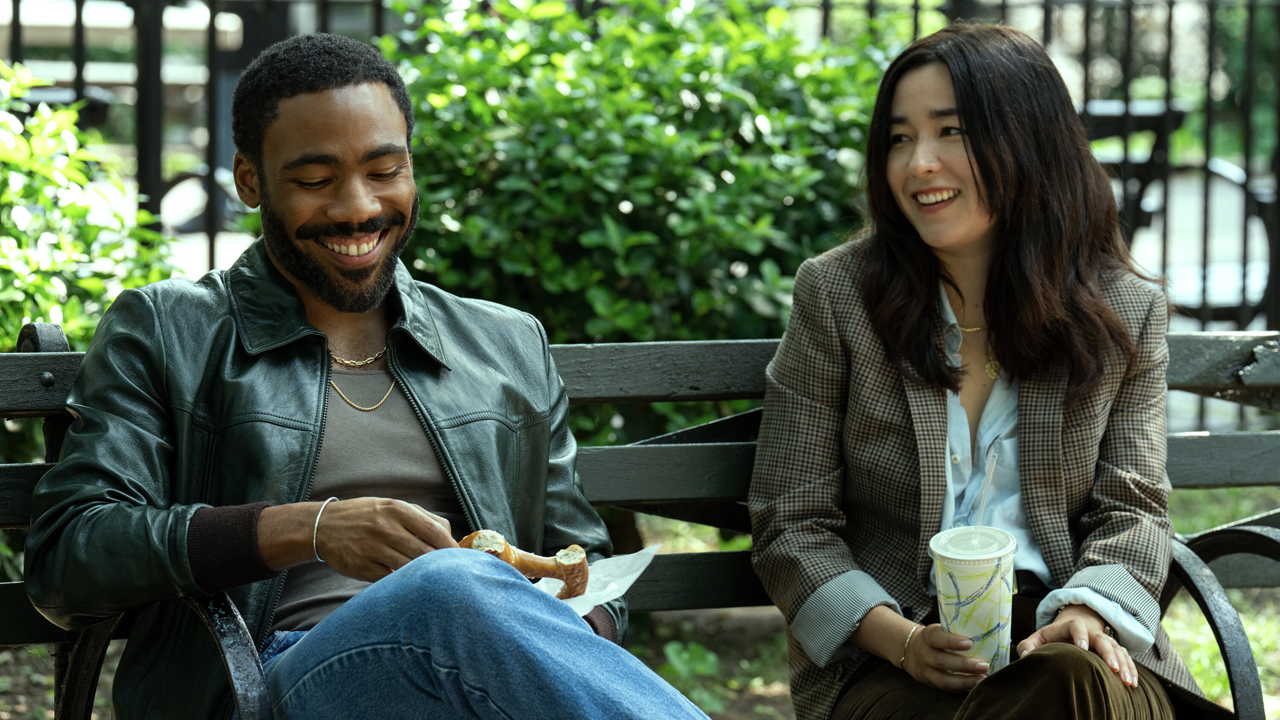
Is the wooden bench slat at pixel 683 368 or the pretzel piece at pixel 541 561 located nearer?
the pretzel piece at pixel 541 561

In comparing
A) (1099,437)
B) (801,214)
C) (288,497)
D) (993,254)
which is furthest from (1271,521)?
(288,497)

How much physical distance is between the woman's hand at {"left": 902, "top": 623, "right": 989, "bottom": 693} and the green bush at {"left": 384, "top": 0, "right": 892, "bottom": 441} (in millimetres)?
1336

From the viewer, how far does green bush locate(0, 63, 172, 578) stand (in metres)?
2.79

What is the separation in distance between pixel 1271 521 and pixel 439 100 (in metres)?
2.44

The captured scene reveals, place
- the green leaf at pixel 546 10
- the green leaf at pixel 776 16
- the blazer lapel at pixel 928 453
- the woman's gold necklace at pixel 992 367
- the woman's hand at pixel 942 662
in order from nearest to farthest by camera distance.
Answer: the woman's hand at pixel 942 662 < the blazer lapel at pixel 928 453 < the woman's gold necklace at pixel 992 367 < the green leaf at pixel 546 10 < the green leaf at pixel 776 16

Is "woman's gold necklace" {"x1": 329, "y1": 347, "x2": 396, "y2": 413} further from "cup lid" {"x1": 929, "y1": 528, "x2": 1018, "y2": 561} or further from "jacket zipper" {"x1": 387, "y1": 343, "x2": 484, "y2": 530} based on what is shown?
"cup lid" {"x1": 929, "y1": 528, "x2": 1018, "y2": 561}

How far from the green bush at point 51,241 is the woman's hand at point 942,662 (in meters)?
1.98

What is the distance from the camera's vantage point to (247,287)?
2387 millimetres

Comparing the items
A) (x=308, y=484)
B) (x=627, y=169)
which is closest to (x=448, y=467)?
(x=308, y=484)

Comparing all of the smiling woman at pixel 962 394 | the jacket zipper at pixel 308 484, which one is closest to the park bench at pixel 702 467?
the smiling woman at pixel 962 394

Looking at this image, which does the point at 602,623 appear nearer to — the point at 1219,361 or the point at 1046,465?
the point at 1046,465

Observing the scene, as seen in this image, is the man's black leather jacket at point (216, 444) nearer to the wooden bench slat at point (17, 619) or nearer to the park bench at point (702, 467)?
the park bench at point (702, 467)

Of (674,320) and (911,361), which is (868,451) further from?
(674,320)

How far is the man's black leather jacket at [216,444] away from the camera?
2078 millimetres
